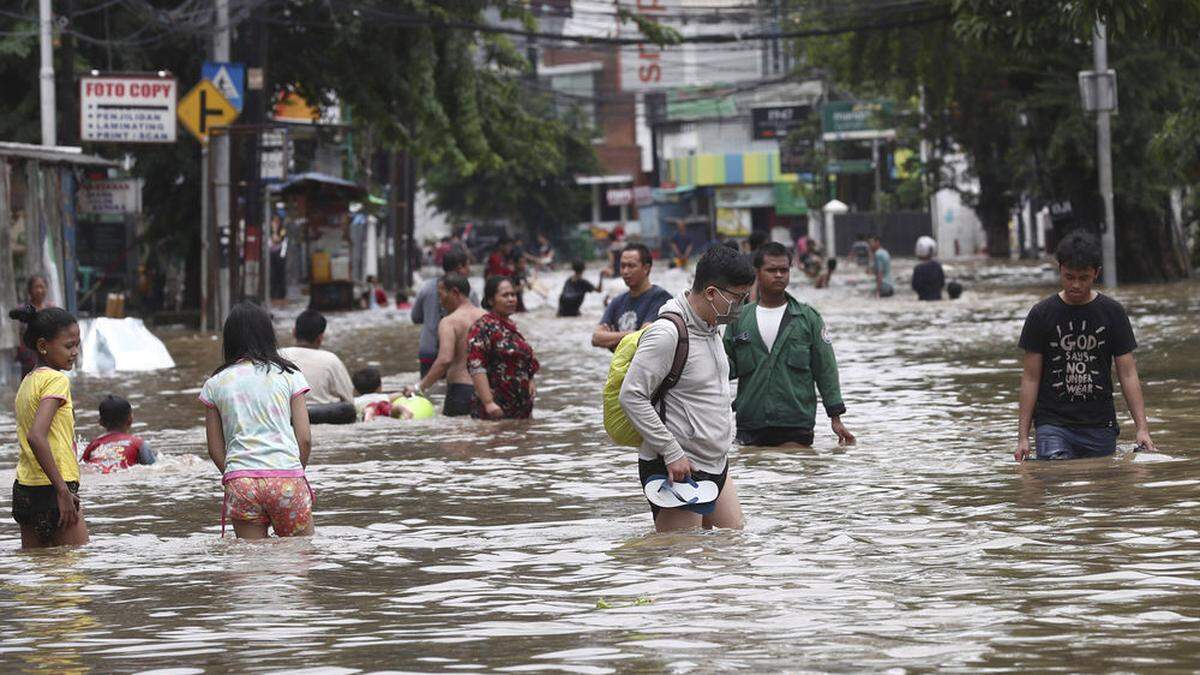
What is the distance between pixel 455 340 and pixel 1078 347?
675 centimetres

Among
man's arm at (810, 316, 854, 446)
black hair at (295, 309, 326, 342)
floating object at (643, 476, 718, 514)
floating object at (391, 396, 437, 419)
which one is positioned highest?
black hair at (295, 309, 326, 342)

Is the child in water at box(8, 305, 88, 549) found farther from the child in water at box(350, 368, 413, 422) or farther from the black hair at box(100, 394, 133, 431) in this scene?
the child in water at box(350, 368, 413, 422)

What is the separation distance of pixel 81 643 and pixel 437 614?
1.35m

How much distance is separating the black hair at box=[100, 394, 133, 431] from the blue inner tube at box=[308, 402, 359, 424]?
2799 millimetres

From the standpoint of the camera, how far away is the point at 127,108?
28344 mm

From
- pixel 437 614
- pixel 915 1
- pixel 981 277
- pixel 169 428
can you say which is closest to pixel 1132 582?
pixel 437 614

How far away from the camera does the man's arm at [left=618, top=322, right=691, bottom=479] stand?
8.75 m

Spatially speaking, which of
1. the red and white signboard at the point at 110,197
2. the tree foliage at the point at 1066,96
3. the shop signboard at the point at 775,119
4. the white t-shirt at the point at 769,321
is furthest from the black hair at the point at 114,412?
the shop signboard at the point at 775,119

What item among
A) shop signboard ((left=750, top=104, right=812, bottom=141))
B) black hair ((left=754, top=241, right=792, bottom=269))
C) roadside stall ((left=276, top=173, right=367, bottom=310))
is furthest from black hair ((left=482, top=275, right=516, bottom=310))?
shop signboard ((left=750, top=104, right=812, bottom=141))

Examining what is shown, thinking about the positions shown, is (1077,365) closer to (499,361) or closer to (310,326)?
(310,326)

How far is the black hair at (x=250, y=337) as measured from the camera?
921 cm

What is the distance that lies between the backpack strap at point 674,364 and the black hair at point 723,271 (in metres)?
0.18

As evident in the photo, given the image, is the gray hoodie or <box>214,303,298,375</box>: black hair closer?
the gray hoodie

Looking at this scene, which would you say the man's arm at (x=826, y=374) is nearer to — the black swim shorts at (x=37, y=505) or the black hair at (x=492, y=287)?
the black hair at (x=492, y=287)
